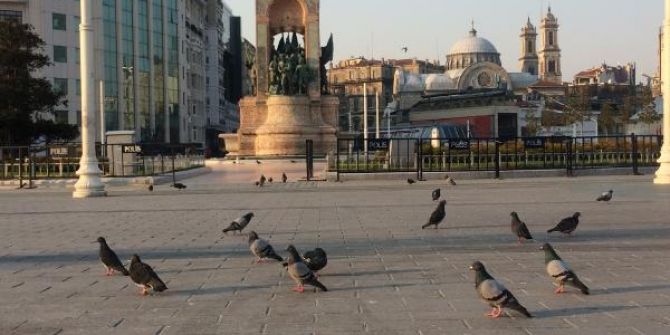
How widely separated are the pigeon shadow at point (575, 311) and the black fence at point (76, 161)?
23083mm

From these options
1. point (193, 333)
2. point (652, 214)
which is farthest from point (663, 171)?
point (193, 333)

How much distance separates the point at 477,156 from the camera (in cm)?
2936

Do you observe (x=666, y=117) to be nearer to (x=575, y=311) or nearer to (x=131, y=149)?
(x=131, y=149)

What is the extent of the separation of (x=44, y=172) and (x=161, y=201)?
11.9 meters

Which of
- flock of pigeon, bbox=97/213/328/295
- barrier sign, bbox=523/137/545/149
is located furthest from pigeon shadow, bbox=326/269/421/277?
barrier sign, bbox=523/137/545/149

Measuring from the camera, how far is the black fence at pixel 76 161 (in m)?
29.1

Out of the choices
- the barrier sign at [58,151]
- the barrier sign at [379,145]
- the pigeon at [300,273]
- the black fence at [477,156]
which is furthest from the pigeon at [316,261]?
the barrier sign at [58,151]

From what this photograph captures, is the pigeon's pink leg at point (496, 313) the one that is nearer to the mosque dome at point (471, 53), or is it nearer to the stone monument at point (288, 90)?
the stone monument at point (288, 90)

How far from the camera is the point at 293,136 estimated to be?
143 ft

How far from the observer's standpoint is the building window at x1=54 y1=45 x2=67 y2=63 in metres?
64.6

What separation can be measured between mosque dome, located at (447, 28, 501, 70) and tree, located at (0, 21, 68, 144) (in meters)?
130

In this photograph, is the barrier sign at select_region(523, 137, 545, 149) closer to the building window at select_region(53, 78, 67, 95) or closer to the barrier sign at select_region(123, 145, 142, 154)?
the barrier sign at select_region(123, 145, 142, 154)

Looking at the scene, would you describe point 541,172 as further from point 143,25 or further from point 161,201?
→ point 143,25

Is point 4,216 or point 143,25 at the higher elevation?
point 143,25
